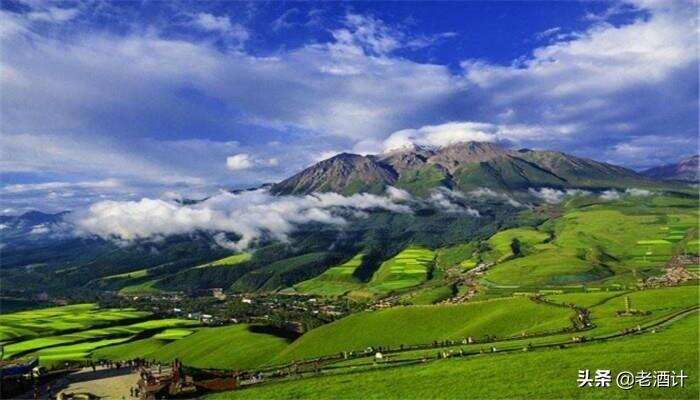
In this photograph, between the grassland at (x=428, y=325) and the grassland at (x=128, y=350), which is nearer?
the grassland at (x=428, y=325)

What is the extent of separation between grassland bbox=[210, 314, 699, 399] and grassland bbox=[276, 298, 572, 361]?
2877 cm

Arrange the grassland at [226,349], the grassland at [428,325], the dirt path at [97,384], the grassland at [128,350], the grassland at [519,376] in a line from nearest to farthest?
the grassland at [519,376] → the dirt path at [97,384] → the grassland at [428,325] → the grassland at [226,349] → the grassland at [128,350]

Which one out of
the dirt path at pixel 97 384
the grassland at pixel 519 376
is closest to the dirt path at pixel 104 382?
the dirt path at pixel 97 384

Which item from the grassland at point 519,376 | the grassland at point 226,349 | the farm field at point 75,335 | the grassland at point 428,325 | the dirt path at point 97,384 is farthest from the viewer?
the farm field at point 75,335

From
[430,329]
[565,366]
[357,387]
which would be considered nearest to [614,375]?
[565,366]

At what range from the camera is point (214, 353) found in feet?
358

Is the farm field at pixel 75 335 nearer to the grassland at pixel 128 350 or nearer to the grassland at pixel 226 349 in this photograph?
the grassland at pixel 128 350

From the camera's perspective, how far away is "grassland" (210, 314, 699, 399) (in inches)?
1699

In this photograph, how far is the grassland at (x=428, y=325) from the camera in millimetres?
94750

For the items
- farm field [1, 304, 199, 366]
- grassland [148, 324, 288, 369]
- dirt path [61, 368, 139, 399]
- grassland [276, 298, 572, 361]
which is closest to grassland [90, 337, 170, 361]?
farm field [1, 304, 199, 366]

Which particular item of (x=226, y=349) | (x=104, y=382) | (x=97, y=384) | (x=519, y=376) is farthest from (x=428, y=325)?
(x=97, y=384)

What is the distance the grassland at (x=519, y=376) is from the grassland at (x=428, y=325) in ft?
94.4

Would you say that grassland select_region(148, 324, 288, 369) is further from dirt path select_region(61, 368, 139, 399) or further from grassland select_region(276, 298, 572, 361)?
dirt path select_region(61, 368, 139, 399)

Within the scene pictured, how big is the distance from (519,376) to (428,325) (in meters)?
57.7
